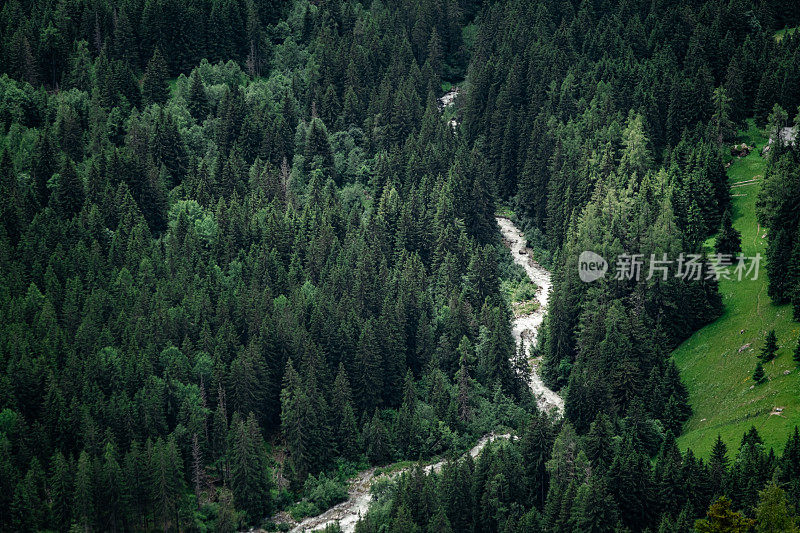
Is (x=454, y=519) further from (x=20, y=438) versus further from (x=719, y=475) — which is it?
(x=20, y=438)

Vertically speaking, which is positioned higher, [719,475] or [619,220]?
[619,220]

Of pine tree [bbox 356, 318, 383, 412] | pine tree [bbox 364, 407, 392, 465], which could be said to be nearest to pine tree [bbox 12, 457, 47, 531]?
pine tree [bbox 364, 407, 392, 465]

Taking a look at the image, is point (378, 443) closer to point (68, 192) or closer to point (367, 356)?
point (367, 356)

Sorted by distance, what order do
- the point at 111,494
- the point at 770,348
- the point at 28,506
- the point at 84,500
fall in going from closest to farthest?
the point at 28,506
the point at 84,500
the point at 111,494
the point at 770,348

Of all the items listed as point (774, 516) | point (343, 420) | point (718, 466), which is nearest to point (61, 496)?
point (343, 420)

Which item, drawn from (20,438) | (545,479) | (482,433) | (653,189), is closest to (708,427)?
(545,479)

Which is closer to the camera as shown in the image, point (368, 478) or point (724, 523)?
point (724, 523)
